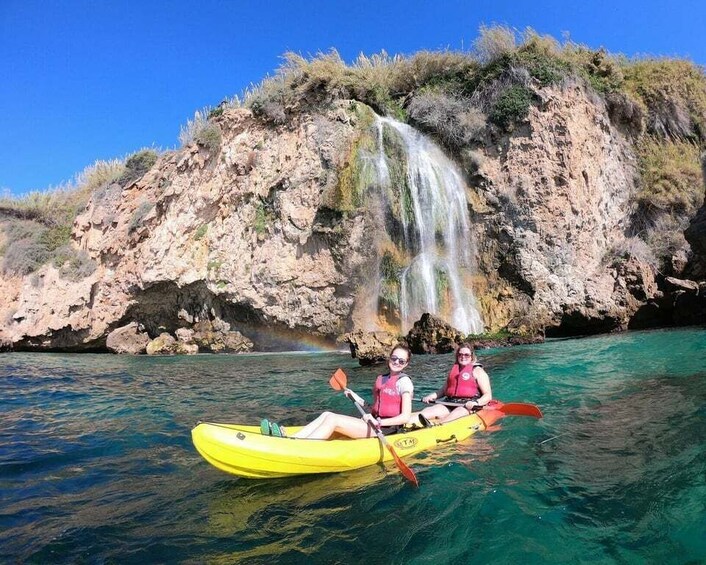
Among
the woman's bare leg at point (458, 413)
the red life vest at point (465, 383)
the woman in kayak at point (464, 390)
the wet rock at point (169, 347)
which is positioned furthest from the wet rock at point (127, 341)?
the woman's bare leg at point (458, 413)

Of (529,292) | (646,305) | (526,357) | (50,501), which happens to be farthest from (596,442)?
(646,305)

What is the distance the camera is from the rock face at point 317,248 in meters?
14.9

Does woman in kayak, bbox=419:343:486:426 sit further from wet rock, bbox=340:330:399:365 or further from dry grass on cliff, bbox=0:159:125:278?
dry grass on cliff, bbox=0:159:125:278

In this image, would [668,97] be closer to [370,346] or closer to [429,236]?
[429,236]

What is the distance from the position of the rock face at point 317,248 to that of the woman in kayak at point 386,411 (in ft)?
28.4

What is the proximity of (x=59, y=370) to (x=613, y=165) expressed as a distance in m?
18.0

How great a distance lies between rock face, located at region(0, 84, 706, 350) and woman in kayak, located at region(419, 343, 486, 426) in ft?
24.0

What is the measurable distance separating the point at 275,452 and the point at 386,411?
5.28 feet

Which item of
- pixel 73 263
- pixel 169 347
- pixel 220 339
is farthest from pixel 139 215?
pixel 220 339

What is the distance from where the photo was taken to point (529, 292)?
14820 mm

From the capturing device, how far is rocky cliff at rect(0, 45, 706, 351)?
14836 millimetres

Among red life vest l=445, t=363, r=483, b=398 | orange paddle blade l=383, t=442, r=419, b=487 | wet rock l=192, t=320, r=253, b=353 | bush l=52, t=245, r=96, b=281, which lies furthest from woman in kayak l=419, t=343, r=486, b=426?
bush l=52, t=245, r=96, b=281

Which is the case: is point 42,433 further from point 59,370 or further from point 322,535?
point 59,370

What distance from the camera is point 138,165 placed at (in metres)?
19.8
